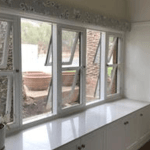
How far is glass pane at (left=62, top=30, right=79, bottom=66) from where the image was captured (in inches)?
110

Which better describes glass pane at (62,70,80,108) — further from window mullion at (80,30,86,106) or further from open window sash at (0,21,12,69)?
open window sash at (0,21,12,69)

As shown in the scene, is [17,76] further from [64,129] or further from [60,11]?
[60,11]

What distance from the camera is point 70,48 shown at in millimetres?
2912

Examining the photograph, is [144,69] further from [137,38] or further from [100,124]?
[100,124]

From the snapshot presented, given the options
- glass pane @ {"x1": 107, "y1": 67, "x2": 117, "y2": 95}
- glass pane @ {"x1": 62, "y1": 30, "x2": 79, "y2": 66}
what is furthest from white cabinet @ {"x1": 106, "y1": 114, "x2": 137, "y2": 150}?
glass pane @ {"x1": 62, "y1": 30, "x2": 79, "y2": 66}

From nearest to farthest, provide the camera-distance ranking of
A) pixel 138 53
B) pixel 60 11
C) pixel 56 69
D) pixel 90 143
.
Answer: pixel 90 143
pixel 60 11
pixel 56 69
pixel 138 53

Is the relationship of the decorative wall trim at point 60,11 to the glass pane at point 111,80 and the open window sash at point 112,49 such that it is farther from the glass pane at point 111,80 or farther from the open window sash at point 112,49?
the glass pane at point 111,80

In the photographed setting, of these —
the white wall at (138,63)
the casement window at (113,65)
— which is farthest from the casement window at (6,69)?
the white wall at (138,63)

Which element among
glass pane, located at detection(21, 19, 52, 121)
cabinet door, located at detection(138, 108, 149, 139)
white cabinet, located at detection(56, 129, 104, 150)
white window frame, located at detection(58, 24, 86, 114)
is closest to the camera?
white cabinet, located at detection(56, 129, 104, 150)

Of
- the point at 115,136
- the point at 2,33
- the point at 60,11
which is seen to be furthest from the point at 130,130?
the point at 2,33

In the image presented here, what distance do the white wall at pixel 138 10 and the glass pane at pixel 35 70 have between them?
6.00 ft

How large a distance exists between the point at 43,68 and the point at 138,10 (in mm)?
2103

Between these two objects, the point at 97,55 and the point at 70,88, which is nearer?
the point at 70,88

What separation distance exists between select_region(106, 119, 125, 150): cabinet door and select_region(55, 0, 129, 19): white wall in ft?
5.42
